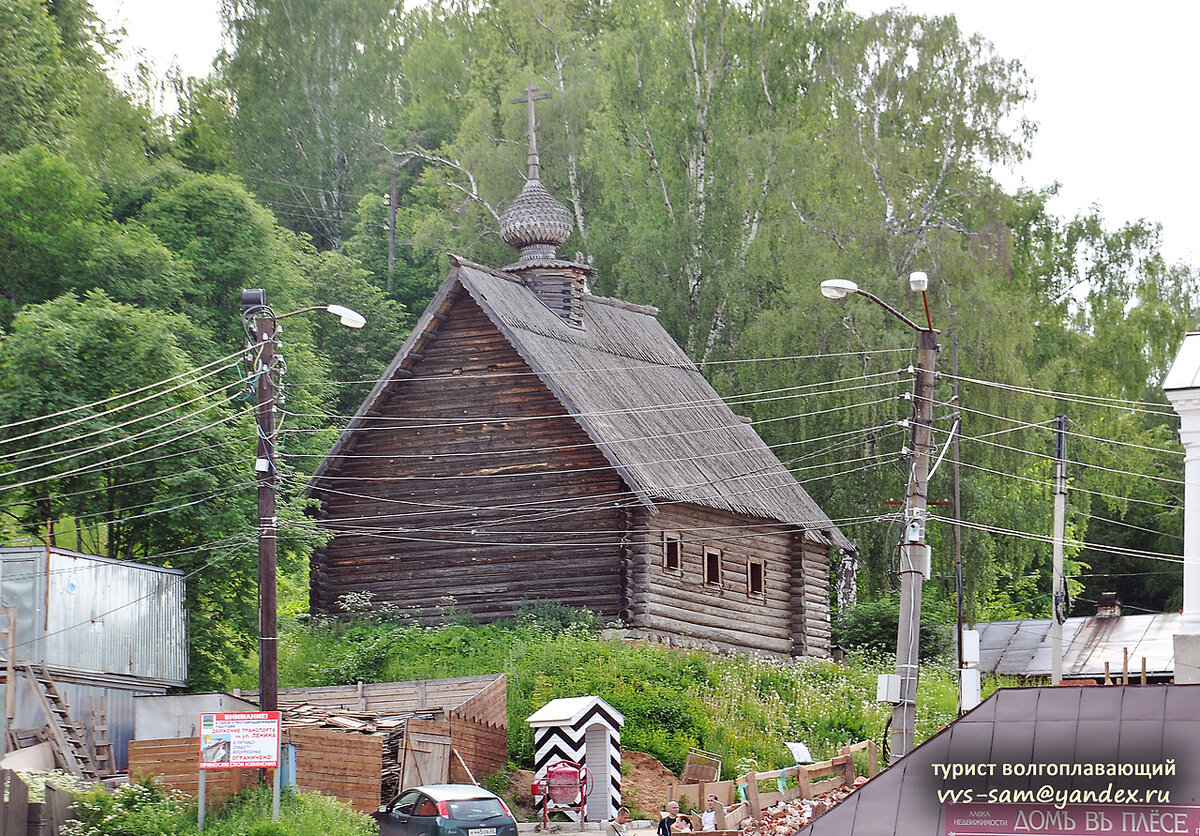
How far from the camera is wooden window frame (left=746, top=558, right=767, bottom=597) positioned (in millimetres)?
39250

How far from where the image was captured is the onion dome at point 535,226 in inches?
1665

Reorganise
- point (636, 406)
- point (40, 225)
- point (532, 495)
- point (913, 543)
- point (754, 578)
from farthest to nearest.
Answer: point (40, 225) < point (754, 578) < point (636, 406) < point (532, 495) < point (913, 543)

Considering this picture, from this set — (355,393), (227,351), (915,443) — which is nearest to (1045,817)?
(915,443)

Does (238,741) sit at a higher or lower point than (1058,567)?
lower

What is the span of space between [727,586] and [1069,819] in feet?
73.6

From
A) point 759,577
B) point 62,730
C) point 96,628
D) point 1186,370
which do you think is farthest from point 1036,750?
point 759,577

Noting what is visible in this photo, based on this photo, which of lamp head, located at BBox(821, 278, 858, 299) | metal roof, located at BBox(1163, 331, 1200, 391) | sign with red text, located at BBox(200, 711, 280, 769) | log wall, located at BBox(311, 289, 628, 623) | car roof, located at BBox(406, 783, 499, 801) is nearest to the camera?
lamp head, located at BBox(821, 278, 858, 299)

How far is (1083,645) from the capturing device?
1972 inches

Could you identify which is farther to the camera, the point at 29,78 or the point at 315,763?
the point at 29,78

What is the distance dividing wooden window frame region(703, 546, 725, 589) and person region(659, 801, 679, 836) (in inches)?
491

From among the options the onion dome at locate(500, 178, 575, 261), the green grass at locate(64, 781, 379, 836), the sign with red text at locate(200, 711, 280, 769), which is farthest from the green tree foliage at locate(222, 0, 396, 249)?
the sign with red text at locate(200, 711, 280, 769)

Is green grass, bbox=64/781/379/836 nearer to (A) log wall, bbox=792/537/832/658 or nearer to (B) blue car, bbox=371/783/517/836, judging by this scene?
(B) blue car, bbox=371/783/517/836

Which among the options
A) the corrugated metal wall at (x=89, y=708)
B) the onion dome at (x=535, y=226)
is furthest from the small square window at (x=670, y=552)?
the corrugated metal wall at (x=89, y=708)

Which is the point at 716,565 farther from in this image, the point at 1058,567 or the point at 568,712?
the point at 568,712
